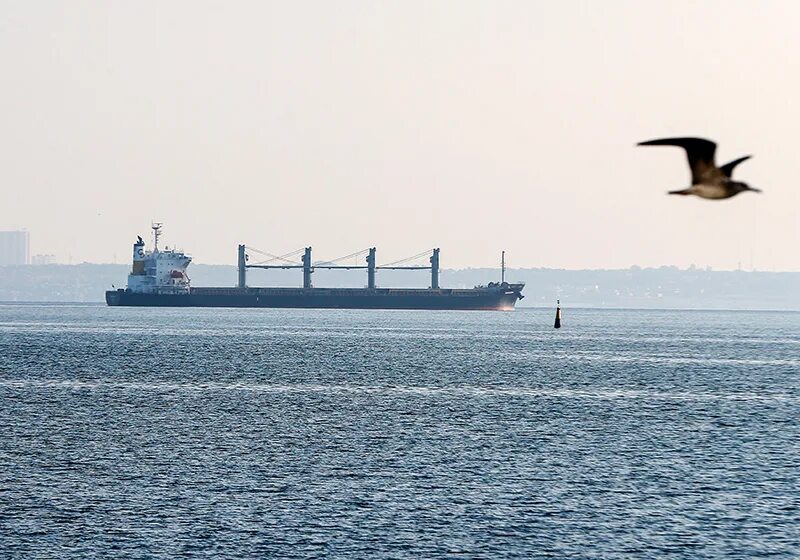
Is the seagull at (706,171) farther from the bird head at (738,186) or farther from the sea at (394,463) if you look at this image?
the sea at (394,463)

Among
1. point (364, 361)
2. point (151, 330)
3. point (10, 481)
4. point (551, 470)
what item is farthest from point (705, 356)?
point (10, 481)

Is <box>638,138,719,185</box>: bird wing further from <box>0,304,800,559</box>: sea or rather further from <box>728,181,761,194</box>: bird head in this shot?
<box>0,304,800,559</box>: sea

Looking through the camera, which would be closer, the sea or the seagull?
the seagull

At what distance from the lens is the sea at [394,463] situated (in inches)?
Result: 1332

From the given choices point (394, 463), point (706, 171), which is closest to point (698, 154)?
point (706, 171)

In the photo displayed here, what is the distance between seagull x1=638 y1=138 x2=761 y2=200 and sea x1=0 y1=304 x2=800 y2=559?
24313 mm

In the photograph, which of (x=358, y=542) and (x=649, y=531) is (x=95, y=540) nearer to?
(x=358, y=542)

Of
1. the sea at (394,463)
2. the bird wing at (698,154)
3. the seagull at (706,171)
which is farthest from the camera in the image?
the sea at (394,463)

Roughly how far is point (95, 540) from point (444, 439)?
86.2ft

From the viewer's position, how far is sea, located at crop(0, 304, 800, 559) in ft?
111

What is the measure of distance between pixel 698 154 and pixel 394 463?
41.0 m

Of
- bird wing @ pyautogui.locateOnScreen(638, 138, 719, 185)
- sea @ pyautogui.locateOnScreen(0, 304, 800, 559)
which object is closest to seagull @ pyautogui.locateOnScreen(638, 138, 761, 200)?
bird wing @ pyautogui.locateOnScreen(638, 138, 719, 185)

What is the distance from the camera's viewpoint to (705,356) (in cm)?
14062

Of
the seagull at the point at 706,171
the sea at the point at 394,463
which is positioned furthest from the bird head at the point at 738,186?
the sea at the point at 394,463
